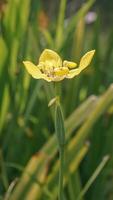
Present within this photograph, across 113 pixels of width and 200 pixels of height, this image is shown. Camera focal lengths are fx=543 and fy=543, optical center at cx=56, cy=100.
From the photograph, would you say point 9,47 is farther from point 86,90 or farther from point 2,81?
point 86,90

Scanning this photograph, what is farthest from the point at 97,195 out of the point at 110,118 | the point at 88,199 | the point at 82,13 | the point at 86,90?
the point at 82,13

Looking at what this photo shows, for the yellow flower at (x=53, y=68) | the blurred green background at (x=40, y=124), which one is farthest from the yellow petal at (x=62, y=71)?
the blurred green background at (x=40, y=124)

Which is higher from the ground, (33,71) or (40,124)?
(33,71)

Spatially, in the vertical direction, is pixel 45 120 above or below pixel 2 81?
below

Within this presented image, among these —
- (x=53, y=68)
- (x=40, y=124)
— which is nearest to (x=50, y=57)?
(x=53, y=68)

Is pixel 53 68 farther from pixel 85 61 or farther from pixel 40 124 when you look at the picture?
pixel 40 124
